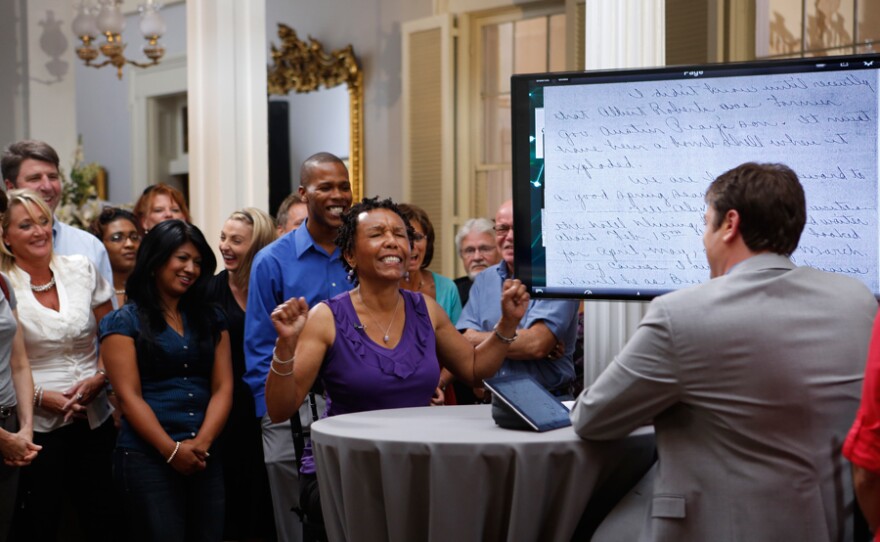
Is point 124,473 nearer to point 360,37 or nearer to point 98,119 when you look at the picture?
point 360,37

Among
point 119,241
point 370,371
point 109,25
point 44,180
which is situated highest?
point 109,25

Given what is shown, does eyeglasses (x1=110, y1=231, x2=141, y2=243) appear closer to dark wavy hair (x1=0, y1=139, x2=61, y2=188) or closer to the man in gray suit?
dark wavy hair (x1=0, y1=139, x2=61, y2=188)

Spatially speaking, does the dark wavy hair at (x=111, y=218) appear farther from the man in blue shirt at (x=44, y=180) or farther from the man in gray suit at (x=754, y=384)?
the man in gray suit at (x=754, y=384)

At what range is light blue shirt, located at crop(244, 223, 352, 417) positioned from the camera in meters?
3.97

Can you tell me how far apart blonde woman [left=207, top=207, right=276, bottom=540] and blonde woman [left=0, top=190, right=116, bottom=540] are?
0.47m

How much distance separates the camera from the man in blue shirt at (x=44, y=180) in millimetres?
4473

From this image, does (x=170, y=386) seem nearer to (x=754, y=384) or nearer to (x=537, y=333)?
(x=537, y=333)

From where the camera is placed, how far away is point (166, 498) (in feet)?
12.3

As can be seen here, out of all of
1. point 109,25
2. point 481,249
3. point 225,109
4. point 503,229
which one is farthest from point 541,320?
point 109,25

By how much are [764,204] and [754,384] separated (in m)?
0.36

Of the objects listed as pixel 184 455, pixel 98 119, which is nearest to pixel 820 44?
pixel 184 455

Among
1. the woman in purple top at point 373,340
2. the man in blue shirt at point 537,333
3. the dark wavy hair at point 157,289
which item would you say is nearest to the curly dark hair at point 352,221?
the woman in purple top at point 373,340

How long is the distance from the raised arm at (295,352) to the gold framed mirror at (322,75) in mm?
5587

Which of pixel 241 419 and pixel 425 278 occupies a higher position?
pixel 425 278
